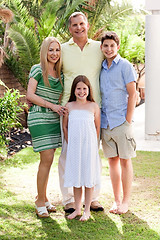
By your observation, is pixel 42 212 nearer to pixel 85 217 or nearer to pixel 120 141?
pixel 85 217

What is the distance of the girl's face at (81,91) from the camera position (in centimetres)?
439

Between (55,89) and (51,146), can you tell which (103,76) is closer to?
(55,89)

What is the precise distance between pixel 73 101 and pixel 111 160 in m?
0.77

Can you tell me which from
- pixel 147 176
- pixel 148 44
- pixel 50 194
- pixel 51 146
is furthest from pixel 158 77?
pixel 51 146

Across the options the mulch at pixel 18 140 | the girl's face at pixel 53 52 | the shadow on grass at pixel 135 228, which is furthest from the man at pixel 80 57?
the mulch at pixel 18 140

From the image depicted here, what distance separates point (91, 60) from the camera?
456 centimetres

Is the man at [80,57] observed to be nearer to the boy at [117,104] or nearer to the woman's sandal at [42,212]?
the boy at [117,104]

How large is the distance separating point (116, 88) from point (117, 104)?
163 millimetres

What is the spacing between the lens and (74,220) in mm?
4512

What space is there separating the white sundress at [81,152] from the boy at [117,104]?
233 mm

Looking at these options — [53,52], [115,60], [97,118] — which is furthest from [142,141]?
[53,52]

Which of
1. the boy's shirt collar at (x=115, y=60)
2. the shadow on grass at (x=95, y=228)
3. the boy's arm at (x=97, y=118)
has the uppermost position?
the boy's shirt collar at (x=115, y=60)

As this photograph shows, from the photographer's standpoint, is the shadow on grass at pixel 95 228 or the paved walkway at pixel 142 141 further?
the paved walkway at pixel 142 141

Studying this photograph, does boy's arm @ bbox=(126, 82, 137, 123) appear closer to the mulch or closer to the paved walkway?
the paved walkway
